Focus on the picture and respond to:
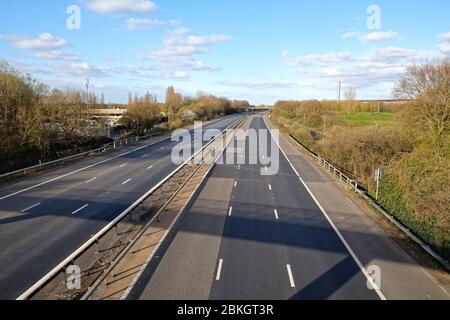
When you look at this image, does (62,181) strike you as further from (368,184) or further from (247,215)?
(368,184)

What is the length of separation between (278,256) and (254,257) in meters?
0.85

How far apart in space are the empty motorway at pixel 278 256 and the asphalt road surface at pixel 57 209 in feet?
11.4

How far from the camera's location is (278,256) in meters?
14.0

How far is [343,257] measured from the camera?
14.0 m

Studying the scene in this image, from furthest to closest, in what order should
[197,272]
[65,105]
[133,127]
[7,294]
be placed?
[133,127] < [65,105] < [197,272] < [7,294]

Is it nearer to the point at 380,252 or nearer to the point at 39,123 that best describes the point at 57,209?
the point at 380,252

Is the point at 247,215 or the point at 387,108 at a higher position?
the point at 387,108

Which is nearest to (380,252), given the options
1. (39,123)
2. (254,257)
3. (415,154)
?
(254,257)

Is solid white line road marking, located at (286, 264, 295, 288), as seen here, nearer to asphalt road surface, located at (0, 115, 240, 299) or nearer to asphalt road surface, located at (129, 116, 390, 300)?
asphalt road surface, located at (129, 116, 390, 300)

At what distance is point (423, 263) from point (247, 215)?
7.84 meters

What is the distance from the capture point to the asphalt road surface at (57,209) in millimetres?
13203

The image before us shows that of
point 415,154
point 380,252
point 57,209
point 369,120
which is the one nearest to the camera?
point 380,252

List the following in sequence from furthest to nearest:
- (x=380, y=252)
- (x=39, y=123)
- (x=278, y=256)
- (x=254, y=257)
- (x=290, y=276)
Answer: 1. (x=39, y=123)
2. (x=380, y=252)
3. (x=278, y=256)
4. (x=254, y=257)
5. (x=290, y=276)

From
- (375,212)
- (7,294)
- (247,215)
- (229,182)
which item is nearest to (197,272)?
(7,294)
